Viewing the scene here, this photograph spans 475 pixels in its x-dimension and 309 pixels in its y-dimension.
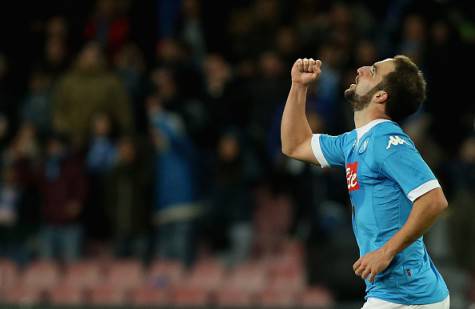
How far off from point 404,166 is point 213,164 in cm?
710

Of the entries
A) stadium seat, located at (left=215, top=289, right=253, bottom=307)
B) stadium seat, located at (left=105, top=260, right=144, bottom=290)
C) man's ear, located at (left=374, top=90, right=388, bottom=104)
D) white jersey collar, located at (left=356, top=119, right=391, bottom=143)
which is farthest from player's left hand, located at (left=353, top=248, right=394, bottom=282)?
stadium seat, located at (left=105, top=260, right=144, bottom=290)

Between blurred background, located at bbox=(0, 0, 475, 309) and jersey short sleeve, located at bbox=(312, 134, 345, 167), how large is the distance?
16.8 feet

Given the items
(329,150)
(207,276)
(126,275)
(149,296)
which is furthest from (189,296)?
(329,150)

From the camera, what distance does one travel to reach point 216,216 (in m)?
11.1

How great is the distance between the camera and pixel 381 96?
475cm

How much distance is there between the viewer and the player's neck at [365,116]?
4.80m

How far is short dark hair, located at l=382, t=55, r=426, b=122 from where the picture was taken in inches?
185

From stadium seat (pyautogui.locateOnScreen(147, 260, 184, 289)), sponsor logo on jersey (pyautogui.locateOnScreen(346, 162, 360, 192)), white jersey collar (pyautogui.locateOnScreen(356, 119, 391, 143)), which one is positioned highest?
white jersey collar (pyautogui.locateOnScreen(356, 119, 391, 143))

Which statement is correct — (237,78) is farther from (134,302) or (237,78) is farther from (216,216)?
(134,302)

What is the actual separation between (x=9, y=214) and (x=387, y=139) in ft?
26.2

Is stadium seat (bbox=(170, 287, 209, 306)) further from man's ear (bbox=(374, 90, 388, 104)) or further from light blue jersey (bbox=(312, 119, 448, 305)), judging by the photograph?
man's ear (bbox=(374, 90, 388, 104))

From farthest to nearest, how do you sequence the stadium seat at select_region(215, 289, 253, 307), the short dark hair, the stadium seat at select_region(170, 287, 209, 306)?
the stadium seat at select_region(170, 287, 209, 306) → the stadium seat at select_region(215, 289, 253, 307) → the short dark hair

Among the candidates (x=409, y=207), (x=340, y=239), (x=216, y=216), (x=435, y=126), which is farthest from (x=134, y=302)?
(x=409, y=207)

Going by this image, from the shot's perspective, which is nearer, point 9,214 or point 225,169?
point 225,169
